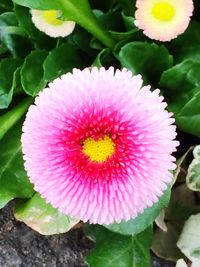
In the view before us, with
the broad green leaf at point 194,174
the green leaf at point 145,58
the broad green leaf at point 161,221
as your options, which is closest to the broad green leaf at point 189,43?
the green leaf at point 145,58

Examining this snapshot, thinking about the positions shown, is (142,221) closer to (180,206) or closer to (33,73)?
(180,206)

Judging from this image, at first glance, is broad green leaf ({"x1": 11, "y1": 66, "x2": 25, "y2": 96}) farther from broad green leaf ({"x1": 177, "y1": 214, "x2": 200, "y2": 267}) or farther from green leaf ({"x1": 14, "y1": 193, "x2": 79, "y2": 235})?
broad green leaf ({"x1": 177, "y1": 214, "x2": 200, "y2": 267})

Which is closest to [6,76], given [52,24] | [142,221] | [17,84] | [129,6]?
[17,84]

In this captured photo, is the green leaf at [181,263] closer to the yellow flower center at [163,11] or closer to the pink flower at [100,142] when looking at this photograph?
Answer: the pink flower at [100,142]

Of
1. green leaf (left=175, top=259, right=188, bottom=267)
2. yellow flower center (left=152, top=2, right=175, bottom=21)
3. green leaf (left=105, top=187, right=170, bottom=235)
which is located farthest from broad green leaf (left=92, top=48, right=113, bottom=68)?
green leaf (left=175, top=259, right=188, bottom=267)

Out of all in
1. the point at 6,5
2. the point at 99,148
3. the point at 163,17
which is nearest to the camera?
the point at 99,148

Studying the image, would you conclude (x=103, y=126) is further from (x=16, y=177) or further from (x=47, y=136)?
(x=16, y=177)
